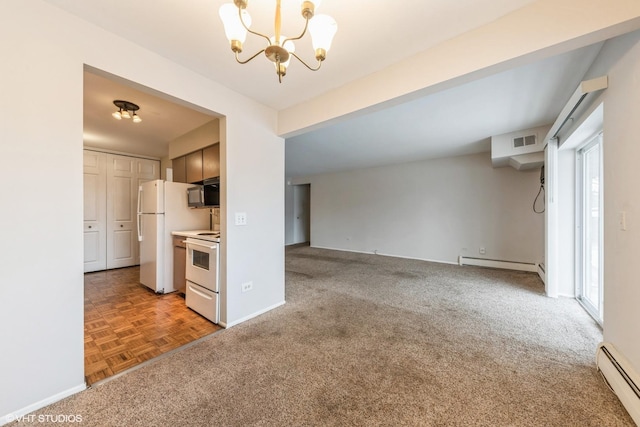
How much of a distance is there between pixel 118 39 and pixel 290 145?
2.93 meters

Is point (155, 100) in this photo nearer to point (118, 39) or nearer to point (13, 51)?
point (118, 39)

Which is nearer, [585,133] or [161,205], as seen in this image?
[585,133]

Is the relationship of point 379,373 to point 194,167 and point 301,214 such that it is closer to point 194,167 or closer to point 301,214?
point 194,167

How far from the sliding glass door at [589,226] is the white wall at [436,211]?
5.06 feet

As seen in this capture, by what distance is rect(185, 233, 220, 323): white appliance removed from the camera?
2484 mm

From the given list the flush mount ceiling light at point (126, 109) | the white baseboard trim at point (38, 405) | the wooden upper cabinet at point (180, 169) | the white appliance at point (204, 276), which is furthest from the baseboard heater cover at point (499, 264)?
the flush mount ceiling light at point (126, 109)

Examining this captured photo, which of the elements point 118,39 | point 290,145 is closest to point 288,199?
point 290,145

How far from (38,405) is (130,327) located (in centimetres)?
105

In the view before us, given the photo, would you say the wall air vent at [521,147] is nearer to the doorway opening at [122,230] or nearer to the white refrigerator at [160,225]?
the doorway opening at [122,230]

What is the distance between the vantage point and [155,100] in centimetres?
266

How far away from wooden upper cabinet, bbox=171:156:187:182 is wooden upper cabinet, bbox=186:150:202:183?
0.43 feet

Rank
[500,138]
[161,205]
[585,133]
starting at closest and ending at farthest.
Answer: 1. [585,133]
2. [161,205]
3. [500,138]

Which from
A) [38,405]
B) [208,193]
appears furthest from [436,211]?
[38,405]

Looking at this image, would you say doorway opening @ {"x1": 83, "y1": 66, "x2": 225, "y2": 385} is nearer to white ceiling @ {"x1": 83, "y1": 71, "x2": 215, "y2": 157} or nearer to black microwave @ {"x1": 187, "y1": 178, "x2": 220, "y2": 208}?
white ceiling @ {"x1": 83, "y1": 71, "x2": 215, "y2": 157}
